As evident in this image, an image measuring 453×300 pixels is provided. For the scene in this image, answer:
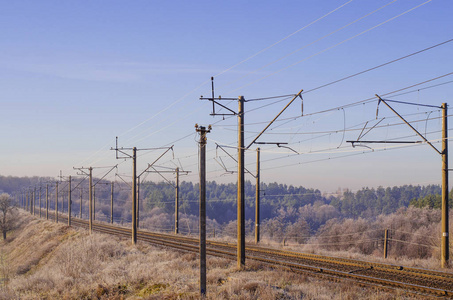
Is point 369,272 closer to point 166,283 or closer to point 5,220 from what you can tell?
point 166,283

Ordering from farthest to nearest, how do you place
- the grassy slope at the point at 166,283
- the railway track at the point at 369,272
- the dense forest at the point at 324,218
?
the dense forest at the point at 324,218, the railway track at the point at 369,272, the grassy slope at the point at 166,283

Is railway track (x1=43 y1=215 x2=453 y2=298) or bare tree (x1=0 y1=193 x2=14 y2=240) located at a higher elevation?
railway track (x1=43 y1=215 x2=453 y2=298)

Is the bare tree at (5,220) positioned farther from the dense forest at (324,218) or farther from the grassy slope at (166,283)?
the grassy slope at (166,283)

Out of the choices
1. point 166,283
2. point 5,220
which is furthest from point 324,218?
point 166,283

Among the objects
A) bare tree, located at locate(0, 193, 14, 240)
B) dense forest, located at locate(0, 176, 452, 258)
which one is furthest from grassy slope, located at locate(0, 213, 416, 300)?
bare tree, located at locate(0, 193, 14, 240)

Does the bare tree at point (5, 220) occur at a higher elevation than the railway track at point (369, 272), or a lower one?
lower

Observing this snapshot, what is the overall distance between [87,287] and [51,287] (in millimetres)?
2772

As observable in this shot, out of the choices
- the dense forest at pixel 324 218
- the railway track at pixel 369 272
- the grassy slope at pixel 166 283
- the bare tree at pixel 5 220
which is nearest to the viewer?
the grassy slope at pixel 166 283

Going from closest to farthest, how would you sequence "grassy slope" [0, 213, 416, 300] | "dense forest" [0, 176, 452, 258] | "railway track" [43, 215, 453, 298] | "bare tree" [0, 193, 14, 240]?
1. "grassy slope" [0, 213, 416, 300]
2. "railway track" [43, 215, 453, 298]
3. "dense forest" [0, 176, 452, 258]
4. "bare tree" [0, 193, 14, 240]

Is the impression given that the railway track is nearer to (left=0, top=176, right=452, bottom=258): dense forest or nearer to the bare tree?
(left=0, top=176, right=452, bottom=258): dense forest

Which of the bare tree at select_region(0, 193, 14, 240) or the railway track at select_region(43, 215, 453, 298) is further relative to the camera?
the bare tree at select_region(0, 193, 14, 240)

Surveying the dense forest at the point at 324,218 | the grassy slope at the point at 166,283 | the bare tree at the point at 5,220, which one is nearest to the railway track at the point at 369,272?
the grassy slope at the point at 166,283

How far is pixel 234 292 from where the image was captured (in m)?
15.9

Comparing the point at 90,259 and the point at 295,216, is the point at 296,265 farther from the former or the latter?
the point at 295,216
